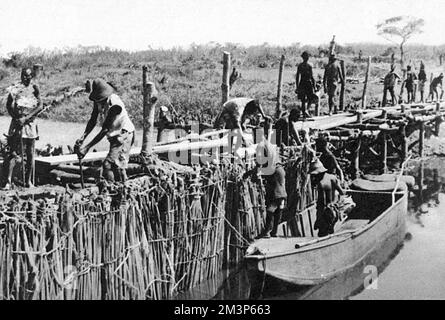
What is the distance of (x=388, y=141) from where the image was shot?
59.1ft

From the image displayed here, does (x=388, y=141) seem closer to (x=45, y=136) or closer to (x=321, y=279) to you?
(x=321, y=279)

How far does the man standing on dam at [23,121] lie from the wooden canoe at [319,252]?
4073mm

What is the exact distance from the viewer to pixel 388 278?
10.5 m

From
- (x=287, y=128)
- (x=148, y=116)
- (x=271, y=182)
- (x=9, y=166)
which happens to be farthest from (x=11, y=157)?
(x=287, y=128)

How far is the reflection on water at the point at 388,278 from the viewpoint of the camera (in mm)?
8430

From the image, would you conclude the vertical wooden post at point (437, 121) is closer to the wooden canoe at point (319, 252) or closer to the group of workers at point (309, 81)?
the group of workers at point (309, 81)

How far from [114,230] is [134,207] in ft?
1.41

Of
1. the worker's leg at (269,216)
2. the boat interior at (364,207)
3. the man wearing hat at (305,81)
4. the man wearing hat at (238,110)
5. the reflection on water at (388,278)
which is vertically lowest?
the reflection on water at (388,278)

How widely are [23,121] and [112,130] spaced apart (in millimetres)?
1959

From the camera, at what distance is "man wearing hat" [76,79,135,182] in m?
8.00

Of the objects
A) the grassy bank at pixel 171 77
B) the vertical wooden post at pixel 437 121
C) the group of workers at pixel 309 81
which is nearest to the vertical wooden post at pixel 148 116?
the group of workers at pixel 309 81

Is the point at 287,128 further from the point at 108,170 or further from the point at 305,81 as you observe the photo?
the point at 108,170

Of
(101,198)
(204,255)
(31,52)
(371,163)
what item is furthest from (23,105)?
(31,52)

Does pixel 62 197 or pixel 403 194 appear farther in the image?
pixel 403 194
